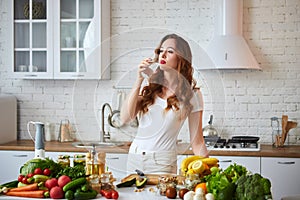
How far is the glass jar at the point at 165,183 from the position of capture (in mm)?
2832

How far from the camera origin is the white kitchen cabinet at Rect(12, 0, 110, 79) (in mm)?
5074

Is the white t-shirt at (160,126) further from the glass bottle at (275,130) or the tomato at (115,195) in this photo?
the glass bottle at (275,130)

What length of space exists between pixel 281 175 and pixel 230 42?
1274 millimetres

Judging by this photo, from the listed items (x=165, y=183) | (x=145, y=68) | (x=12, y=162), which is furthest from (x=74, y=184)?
(x=12, y=162)

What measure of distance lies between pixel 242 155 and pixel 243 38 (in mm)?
1134

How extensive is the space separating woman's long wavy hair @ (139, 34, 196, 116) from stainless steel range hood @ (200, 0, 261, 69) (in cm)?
188

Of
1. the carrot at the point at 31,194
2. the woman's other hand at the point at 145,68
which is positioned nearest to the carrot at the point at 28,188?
the carrot at the point at 31,194

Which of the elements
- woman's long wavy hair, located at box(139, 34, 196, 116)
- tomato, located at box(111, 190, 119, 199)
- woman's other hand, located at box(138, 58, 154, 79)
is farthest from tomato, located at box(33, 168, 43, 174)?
woman's other hand, located at box(138, 58, 154, 79)

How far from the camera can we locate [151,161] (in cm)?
313

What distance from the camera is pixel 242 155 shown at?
455 cm

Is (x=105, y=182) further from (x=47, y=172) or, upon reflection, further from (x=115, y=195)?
(x=47, y=172)

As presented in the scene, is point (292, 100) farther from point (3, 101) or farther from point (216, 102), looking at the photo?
point (3, 101)

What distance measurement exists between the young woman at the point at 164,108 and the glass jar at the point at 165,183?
220 mm

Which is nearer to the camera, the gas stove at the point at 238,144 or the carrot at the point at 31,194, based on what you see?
the carrot at the point at 31,194
